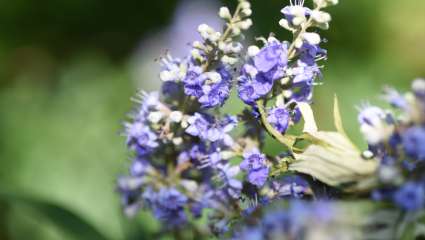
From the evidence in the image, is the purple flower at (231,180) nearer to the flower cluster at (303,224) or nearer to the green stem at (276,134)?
the green stem at (276,134)

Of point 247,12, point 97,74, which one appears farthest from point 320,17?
point 97,74

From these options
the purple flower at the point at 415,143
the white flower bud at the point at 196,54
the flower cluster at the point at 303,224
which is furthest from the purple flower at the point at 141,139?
the purple flower at the point at 415,143

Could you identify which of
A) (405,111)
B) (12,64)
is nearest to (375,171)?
(405,111)

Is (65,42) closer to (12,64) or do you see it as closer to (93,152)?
(12,64)

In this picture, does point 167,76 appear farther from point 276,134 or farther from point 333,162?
point 333,162

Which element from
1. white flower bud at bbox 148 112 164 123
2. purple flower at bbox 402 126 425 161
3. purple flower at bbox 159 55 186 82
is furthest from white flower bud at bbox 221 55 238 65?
purple flower at bbox 402 126 425 161
